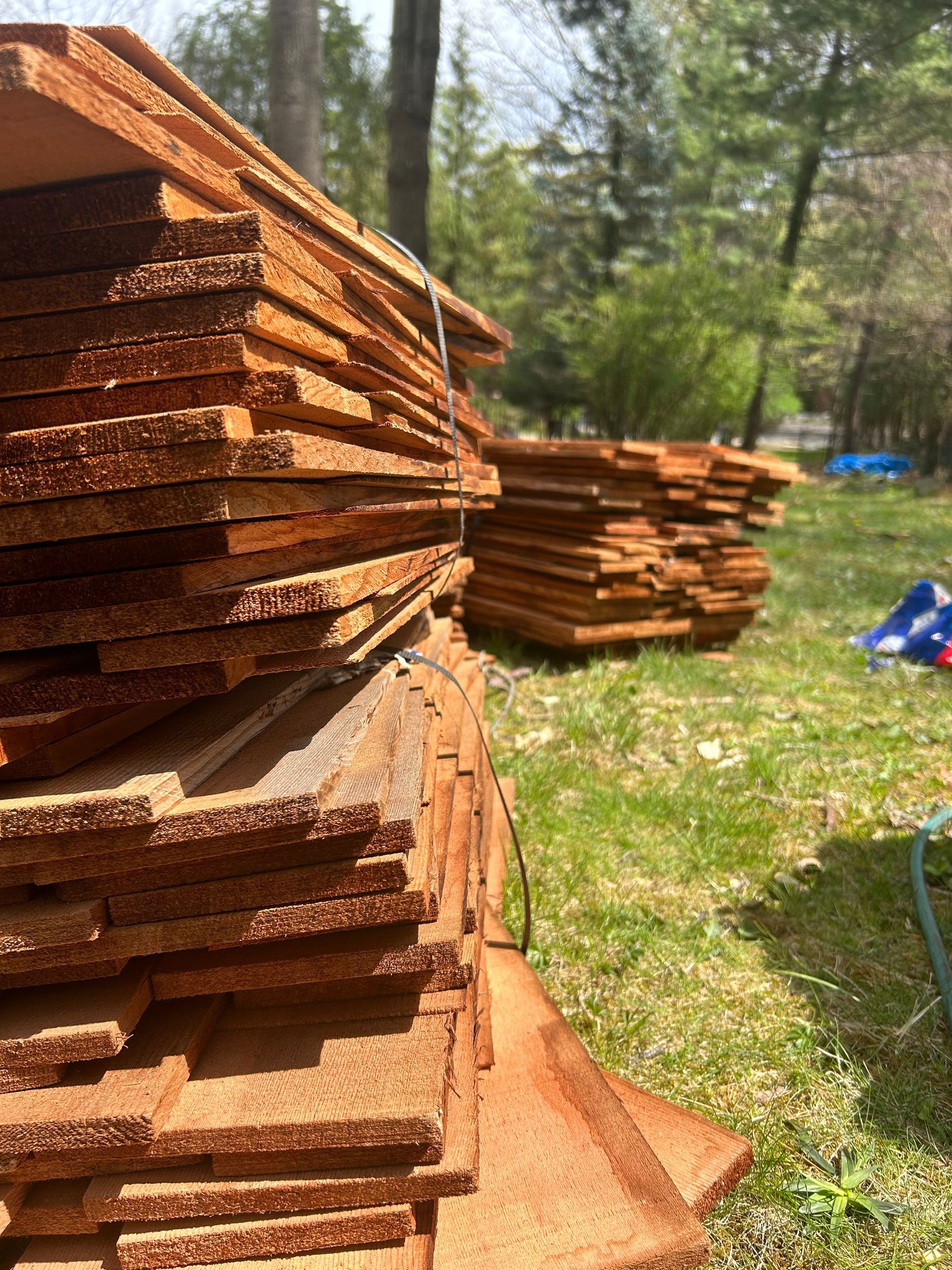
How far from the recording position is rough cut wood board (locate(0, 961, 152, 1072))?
1496 mm

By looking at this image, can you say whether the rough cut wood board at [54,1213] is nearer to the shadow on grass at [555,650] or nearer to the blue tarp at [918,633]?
the shadow on grass at [555,650]

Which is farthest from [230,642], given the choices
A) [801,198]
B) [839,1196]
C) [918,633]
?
[801,198]

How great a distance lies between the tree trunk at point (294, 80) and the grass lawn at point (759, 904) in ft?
11.9

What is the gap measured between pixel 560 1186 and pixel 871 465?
2559 centimetres

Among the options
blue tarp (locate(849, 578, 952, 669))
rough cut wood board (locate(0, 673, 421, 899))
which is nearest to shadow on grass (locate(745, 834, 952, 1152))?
rough cut wood board (locate(0, 673, 421, 899))

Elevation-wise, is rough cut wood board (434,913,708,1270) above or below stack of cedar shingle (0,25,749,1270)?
below

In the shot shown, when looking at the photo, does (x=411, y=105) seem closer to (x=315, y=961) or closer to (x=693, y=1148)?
(x=315, y=961)

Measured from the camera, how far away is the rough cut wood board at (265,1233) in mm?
1529

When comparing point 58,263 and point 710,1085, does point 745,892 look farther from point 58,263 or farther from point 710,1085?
point 58,263

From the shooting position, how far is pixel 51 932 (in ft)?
4.96

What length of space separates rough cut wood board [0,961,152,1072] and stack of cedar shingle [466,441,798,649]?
14.0ft

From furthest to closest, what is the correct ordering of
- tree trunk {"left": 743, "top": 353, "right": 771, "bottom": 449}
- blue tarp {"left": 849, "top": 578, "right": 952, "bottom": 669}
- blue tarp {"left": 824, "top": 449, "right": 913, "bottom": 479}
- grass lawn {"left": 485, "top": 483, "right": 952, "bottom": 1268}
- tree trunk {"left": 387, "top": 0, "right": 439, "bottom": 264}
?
blue tarp {"left": 824, "top": 449, "right": 913, "bottom": 479} < tree trunk {"left": 743, "top": 353, "right": 771, "bottom": 449} < tree trunk {"left": 387, "top": 0, "right": 439, "bottom": 264} < blue tarp {"left": 849, "top": 578, "right": 952, "bottom": 669} < grass lawn {"left": 485, "top": 483, "right": 952, "bottom": 1268}

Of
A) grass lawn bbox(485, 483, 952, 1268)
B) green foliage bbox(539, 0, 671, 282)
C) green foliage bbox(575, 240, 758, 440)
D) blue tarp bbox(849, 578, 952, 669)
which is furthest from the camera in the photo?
green foliage bbox(539, 0, 671, 282)

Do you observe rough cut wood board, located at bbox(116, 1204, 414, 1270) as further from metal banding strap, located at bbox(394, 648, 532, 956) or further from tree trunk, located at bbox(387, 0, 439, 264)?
tree trunk, located at bbox(387, 0, 439, 264)
